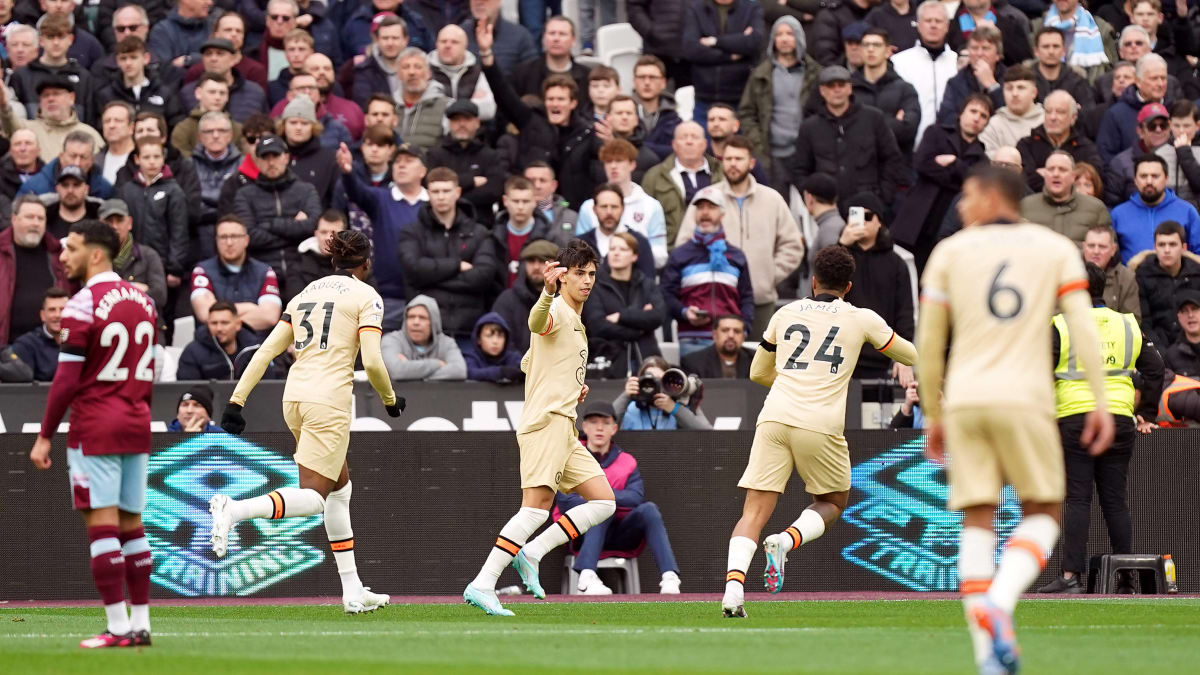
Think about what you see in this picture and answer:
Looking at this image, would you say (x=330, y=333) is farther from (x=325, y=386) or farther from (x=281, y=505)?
(x=281, y=505)

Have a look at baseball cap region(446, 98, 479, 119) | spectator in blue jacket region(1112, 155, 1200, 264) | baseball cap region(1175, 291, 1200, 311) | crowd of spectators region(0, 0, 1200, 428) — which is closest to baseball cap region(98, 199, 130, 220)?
crowd of spectators region(0, 0, 1200, 428)

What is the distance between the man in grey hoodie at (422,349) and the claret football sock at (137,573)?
6.28 m

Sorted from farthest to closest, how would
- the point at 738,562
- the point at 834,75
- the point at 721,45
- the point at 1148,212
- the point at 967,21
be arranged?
1. the point at 967,21
2. the point at 721,45
3. the point at 834,75
4. the point at 1148,212
5. the point at 738,562

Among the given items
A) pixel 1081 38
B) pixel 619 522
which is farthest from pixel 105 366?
pixel 1081 38

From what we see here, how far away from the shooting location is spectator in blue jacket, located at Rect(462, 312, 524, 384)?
15914mm

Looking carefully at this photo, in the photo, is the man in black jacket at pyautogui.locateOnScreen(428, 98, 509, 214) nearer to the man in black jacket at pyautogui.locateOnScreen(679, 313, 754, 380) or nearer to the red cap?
the red cap

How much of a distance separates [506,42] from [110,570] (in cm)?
1229

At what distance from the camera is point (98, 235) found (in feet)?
31.9

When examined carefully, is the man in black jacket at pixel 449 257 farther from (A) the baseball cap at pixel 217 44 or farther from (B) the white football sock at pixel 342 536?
(B) the white football sock at pixel 342 536

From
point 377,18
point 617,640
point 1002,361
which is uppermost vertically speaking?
point 377,18

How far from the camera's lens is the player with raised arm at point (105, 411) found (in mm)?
9516

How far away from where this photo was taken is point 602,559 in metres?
15.2

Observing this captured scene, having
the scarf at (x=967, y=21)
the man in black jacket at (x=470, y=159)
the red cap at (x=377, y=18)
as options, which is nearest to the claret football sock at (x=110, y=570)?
the man in black jacket at (x=470, y=159)

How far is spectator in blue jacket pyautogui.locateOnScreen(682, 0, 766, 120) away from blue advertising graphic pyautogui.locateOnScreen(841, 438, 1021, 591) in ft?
22.1
